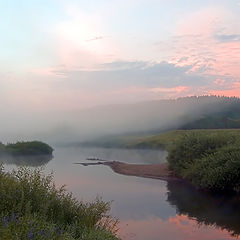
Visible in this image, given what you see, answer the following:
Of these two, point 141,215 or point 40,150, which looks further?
point 40,150

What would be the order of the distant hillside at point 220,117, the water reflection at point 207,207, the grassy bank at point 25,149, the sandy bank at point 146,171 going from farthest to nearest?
the distant hillside at point 220,117 → the grassy bank at point 25,149 → the sandy bank at point 146,171 → the water reflection at point 207,207

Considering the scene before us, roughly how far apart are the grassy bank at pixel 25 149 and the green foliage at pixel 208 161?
40.9 meters

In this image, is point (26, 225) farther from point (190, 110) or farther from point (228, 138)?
point (190, 110)

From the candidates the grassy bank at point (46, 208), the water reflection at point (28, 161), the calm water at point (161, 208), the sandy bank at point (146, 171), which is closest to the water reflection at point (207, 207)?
the calm water at point (161, 208)

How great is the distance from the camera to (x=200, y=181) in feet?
114

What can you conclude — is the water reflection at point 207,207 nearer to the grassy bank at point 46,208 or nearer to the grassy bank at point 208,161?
the grassy bank at point 208,161

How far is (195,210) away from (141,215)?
433 cm

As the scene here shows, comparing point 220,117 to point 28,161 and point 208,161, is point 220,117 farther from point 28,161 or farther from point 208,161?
point 208,161

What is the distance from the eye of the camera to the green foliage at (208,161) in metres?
32.1

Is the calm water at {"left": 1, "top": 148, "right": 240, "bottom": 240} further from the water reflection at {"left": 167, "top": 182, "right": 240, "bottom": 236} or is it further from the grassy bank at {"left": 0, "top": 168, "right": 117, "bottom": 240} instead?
the grassy bank at {"left": 0, "top": 168, "right": 117, "bottom": 240}

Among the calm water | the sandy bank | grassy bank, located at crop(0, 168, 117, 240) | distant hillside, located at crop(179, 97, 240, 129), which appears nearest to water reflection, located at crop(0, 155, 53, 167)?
the sandy bank

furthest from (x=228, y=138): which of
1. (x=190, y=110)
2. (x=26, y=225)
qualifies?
(x=190, y=110)

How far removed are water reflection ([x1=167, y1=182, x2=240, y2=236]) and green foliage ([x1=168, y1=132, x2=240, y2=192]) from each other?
1.44 metres

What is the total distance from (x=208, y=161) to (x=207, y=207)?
901cm
